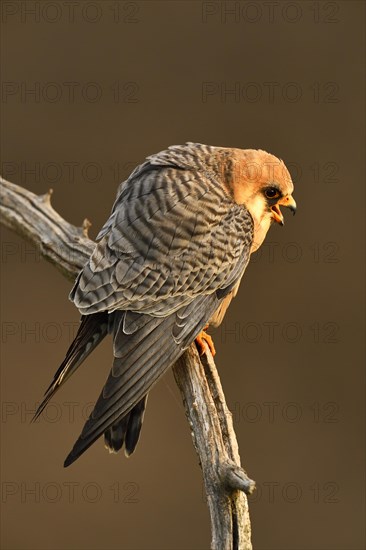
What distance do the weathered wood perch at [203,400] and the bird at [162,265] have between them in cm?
13

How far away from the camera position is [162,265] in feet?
8.00

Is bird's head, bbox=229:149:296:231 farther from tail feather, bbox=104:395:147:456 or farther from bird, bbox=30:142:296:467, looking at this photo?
tail feather, bbox=104:395:147:456

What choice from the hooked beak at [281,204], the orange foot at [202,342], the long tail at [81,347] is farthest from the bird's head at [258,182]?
the long tail at [81,347]

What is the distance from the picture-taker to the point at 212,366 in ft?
8.18

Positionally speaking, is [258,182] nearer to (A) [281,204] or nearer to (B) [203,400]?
(A) [281,204]

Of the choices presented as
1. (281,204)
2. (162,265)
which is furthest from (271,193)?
(162,265)

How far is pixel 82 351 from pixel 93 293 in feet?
0.57

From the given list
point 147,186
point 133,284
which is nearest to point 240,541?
point 133,284

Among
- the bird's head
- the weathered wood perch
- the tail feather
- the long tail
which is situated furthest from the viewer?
the bird's head

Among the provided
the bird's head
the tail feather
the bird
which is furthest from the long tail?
the bird's head

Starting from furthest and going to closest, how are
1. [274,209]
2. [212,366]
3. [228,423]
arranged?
1. [274,209]
2. [212,366]
3. [228,423]

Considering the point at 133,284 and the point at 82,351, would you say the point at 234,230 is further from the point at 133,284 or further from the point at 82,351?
the point at 82,351

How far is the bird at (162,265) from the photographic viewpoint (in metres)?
2.26

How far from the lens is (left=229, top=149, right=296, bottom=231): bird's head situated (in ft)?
8.86
